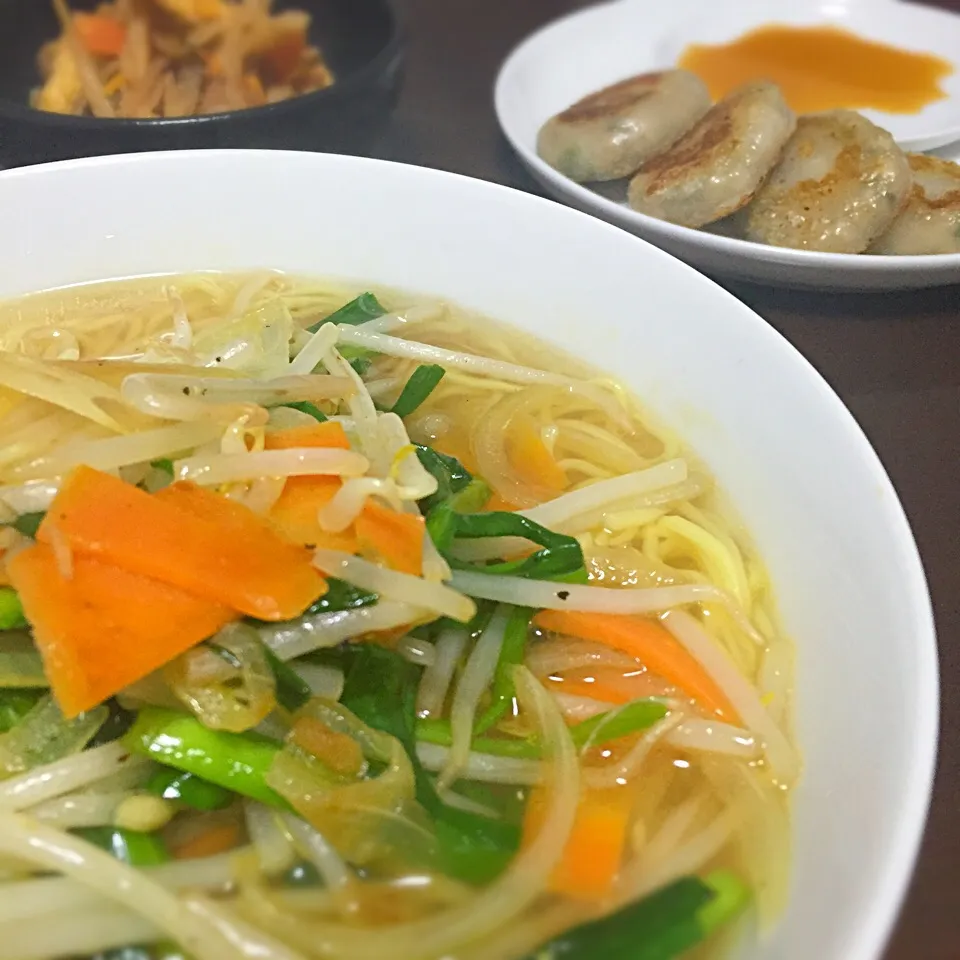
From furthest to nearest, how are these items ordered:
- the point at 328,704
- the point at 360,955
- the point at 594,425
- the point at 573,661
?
the point at 594,425
the point at 573,661
the point at 328,704
the point at 360,955

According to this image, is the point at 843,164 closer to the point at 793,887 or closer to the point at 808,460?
the point at 808,460

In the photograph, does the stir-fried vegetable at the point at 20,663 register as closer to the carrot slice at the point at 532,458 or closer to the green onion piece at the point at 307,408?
the green onion piece at the point at 307,408

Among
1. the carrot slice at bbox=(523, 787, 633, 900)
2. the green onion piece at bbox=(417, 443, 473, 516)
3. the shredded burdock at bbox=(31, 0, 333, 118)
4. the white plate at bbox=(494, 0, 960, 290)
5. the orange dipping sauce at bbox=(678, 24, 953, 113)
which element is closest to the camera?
the carrot slice at bbox=(523, 787, 633, 900)

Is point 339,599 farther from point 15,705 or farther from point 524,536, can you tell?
point 15,705

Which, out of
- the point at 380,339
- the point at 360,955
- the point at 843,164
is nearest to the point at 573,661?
the point at 360,955

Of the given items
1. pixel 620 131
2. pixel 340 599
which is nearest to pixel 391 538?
pixel 340 599

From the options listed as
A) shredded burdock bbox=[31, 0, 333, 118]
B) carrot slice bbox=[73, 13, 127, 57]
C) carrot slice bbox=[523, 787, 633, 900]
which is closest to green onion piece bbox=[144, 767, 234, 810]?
carrot slice bbox=[523, 787, 633, 900]

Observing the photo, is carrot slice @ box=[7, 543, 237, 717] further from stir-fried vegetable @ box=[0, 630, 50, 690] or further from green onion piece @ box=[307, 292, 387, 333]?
green onion piece @ box=[307, 292, 387, 333]
